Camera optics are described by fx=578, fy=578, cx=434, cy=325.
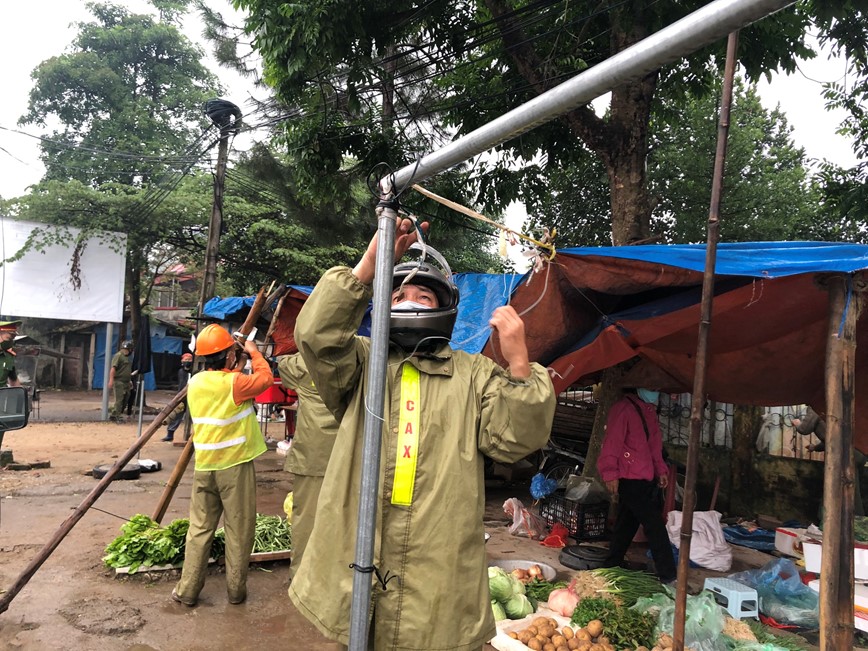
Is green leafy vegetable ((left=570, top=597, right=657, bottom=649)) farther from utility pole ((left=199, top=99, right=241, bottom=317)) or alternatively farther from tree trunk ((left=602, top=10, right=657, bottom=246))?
utility pole ((left=199, top=99, right=241, bottom=317))

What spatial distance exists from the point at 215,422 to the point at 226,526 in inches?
33.0

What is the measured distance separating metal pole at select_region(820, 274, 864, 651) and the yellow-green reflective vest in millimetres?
3954

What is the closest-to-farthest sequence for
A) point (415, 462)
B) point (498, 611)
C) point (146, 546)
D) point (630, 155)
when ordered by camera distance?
point (415, 462) < point (498, 611) < point (146, 546) < point (630, 155)

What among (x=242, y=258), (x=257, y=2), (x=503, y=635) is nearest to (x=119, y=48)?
(x=242, y=258)

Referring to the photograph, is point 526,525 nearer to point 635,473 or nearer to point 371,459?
point 635,473

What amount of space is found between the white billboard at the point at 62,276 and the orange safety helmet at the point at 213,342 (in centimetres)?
995

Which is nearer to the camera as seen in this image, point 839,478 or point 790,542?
point 839,478

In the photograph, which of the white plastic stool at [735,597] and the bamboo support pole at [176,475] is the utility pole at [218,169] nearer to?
the bamboo support pole at [176,475]

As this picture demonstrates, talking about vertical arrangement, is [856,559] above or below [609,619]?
above

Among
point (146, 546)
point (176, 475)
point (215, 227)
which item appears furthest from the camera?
point (215, 227)

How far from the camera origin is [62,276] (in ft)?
42.0

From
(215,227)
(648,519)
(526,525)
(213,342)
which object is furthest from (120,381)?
(648,519)

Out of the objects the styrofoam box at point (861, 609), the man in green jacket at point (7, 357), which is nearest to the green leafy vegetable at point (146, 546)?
the man in green jacket at point (7, 357)

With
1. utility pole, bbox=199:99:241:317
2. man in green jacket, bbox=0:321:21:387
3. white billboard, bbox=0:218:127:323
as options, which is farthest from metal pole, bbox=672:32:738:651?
white billboard, bbox=0:218:127:323
